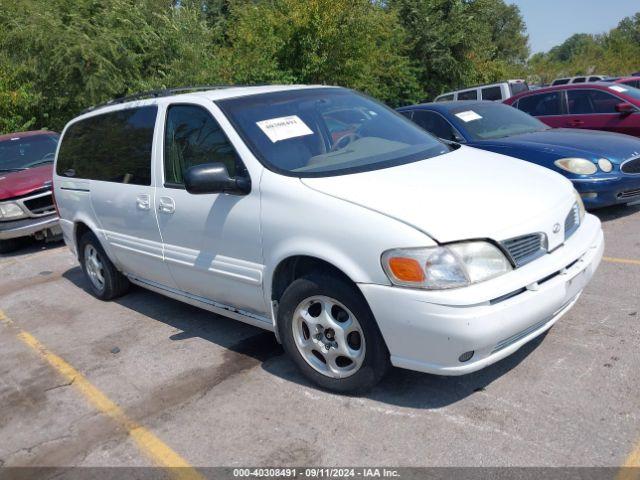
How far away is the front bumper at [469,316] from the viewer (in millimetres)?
2994

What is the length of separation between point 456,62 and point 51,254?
19999 mm

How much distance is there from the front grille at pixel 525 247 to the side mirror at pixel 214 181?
1591mm

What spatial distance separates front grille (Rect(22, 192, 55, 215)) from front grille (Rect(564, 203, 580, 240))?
23.7 ft

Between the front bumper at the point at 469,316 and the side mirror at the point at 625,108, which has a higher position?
the side mirror at the point at 625,108

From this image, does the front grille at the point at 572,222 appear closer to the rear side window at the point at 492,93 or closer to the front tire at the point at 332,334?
the front tire at the point at 332,334

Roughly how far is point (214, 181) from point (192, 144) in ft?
2.50

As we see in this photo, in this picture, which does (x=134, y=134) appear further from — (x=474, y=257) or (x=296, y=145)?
(x=474, y=257)

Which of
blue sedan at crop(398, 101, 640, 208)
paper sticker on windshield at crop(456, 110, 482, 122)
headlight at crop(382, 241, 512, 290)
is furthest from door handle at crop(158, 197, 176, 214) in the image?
paper sticker on windshield at crop(456, 110, 482, 122)

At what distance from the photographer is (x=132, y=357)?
460cm

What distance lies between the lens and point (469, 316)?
2.97 meters

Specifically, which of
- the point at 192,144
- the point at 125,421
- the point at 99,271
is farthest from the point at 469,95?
the point at 125,421

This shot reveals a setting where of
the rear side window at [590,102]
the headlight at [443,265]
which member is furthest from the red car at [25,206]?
the rear side window at [590,102]

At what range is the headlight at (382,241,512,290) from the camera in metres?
3.05

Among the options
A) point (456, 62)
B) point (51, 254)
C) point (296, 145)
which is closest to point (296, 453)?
point (296, 145)
